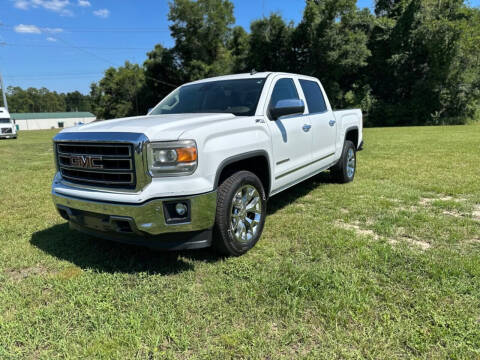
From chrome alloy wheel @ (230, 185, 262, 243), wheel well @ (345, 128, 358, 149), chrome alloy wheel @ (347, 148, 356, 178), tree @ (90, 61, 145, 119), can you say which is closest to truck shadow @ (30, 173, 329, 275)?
chrome alloy wheel @ (230, 185, 262, 243)

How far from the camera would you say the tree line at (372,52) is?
24375 mm

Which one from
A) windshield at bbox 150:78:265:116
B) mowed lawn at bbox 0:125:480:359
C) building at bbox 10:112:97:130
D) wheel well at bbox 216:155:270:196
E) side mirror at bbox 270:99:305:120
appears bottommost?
mowed lawn at bbox 0:125:480:359

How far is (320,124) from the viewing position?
Answer: 16.2ft

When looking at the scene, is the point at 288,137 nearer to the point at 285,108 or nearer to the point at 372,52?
the point at 285,108

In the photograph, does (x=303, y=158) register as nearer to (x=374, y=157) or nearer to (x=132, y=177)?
(x=132, y=177)

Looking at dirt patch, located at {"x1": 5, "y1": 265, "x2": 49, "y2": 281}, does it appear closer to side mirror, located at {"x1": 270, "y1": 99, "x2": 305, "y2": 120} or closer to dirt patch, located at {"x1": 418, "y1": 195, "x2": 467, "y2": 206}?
side mirror, located at {"x1": 270, "y1": 99, "x2": 305, "y2": 120}

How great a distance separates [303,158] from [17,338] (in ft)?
11.5

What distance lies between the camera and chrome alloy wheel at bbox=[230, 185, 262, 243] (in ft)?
10.7

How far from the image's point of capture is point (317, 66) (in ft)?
95.1

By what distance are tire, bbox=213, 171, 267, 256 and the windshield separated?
870 mm

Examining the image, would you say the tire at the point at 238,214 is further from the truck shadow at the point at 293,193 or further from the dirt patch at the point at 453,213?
the dirt patch at the point at 453,213

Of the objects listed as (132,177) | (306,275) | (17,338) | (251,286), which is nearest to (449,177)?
(306,275)

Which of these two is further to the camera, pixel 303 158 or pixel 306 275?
pixel 303 158

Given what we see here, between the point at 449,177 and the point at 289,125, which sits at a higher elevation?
the point at 289,125
